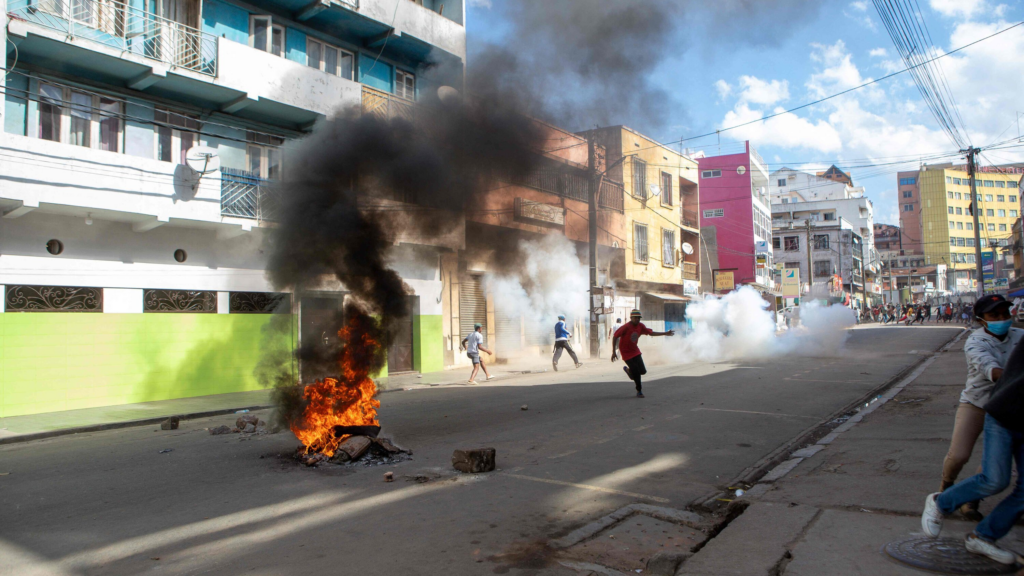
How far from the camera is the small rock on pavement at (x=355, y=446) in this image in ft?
20.2

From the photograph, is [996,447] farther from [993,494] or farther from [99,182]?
[99,182]

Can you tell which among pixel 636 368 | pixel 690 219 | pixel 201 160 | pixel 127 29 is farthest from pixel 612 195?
pixel 127 29

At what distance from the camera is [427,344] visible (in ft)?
60.2

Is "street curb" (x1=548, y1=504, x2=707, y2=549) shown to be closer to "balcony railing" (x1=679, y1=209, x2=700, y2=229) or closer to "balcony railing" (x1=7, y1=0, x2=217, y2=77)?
"balcony railing" (x1=7, y1=0, x2=217, y2=77)

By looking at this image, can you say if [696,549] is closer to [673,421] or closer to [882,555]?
[882,555]

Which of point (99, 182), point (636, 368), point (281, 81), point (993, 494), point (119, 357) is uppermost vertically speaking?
point (281, 81)

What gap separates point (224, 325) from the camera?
14.0 metres

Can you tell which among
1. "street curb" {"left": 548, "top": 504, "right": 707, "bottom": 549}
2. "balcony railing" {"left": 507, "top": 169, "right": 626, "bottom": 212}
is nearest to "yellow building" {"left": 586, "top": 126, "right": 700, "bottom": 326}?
"balcony railing" {"left": 507, "top": 169, "right": 626, "bottom": 212}

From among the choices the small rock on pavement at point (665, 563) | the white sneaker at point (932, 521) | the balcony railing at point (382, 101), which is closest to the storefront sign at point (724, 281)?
the balcony railing at point (382, 101)

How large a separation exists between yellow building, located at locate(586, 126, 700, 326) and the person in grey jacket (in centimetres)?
1946

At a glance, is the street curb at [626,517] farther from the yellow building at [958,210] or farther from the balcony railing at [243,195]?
the yellow building at [958,210]

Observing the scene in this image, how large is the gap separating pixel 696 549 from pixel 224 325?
41.7ft

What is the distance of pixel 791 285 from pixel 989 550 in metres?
48.6

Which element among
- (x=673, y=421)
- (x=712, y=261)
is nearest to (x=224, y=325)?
(x=673, y=421)
